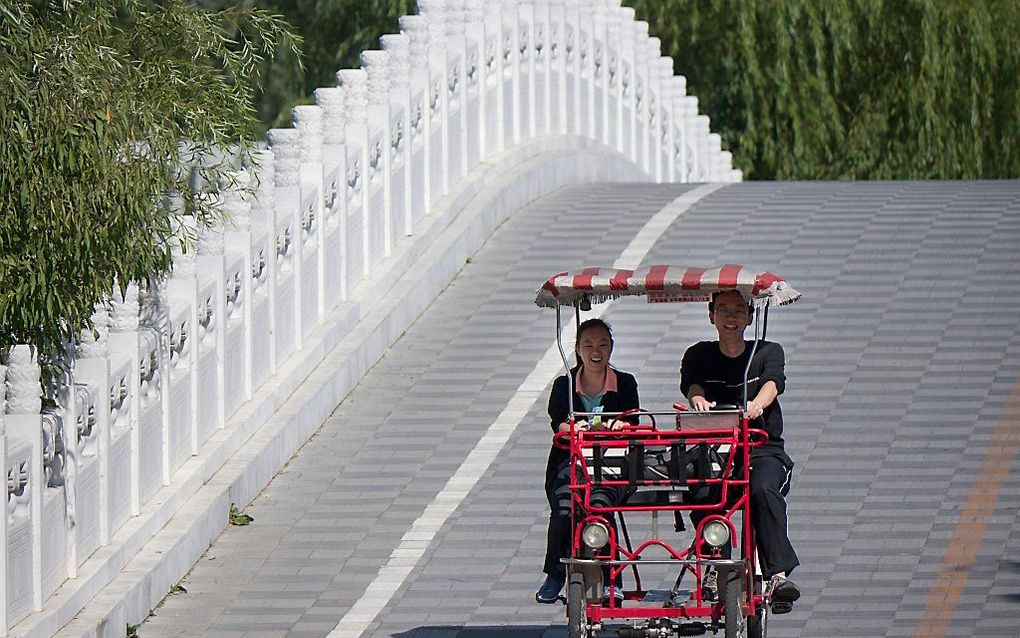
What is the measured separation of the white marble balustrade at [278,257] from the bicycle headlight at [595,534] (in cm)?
280

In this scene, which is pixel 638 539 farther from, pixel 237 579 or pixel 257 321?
pixel 257 321

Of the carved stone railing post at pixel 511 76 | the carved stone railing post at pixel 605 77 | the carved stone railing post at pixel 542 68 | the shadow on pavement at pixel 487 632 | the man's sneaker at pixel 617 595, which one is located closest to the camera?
the man's sneaker at pixel 617 595

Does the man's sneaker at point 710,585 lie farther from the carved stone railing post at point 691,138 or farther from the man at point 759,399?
the carved stone railing post at point 691,138

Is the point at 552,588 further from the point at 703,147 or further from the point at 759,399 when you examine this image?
the point at 703,147

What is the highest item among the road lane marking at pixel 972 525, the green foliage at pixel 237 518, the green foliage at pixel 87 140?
the green foliage at pixel 87 140

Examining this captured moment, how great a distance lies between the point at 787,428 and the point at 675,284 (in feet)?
15.3

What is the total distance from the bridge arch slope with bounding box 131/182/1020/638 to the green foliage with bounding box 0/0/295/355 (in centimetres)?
203

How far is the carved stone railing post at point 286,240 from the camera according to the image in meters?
16.1

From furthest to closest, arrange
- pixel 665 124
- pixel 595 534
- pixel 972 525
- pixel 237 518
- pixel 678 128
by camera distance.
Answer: pixel 678 128, pixel 665 124, pixel 237 518, pixel 972 525, pixel 595 534

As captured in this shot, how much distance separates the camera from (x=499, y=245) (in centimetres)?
2047

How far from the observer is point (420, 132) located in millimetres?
20031

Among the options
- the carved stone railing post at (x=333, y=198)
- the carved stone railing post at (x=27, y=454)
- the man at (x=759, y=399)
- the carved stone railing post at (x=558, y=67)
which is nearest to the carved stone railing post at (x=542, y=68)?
the carved stone railing post at (x=558, y=67)

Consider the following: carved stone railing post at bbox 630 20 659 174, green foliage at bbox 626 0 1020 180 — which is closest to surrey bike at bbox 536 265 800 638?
carved stone railing post at bbox 630 20 659 174

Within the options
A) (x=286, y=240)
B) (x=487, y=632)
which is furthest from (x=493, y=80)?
(x=487, y=632)
